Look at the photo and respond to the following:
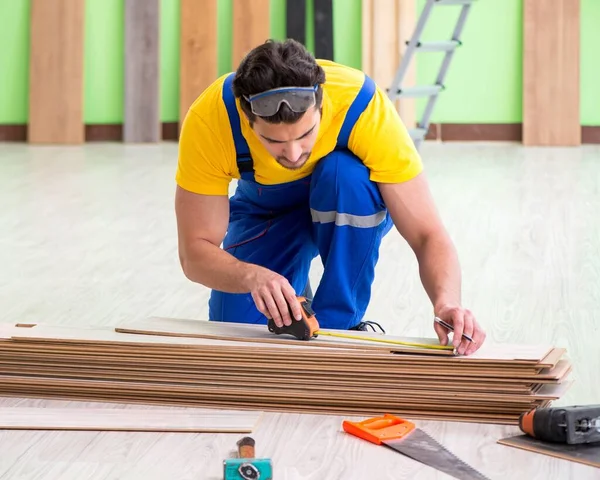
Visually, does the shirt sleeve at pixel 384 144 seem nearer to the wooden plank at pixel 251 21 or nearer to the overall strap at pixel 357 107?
the overall strap at pixel 357 107

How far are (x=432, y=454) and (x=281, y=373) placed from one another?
1.34ft

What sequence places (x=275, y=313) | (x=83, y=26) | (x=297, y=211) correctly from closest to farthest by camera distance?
(x=275, y=313) < (x=297, y=211) < (x=83, y=26)

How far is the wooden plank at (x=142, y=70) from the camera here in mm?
8867

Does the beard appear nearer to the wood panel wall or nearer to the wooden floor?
the wooden floor

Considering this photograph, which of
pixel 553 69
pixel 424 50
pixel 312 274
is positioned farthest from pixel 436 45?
pixel 312 274

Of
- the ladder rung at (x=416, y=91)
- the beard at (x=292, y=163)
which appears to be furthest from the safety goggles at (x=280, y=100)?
the ladder rung at (x=416, y=91)

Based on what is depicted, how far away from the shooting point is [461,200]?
611 cm

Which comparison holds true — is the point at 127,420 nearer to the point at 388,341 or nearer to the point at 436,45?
the point at 388,341

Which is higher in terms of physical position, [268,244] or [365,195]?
[365,195]

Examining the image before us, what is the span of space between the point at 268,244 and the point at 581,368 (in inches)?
38.0

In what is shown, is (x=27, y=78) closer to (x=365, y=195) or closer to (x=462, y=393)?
(x=365, y=195)

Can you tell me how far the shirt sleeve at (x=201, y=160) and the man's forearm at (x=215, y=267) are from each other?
0.14 m

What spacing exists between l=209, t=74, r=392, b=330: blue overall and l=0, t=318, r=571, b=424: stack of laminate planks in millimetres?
431

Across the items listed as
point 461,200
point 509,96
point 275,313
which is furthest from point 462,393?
point 509,96
